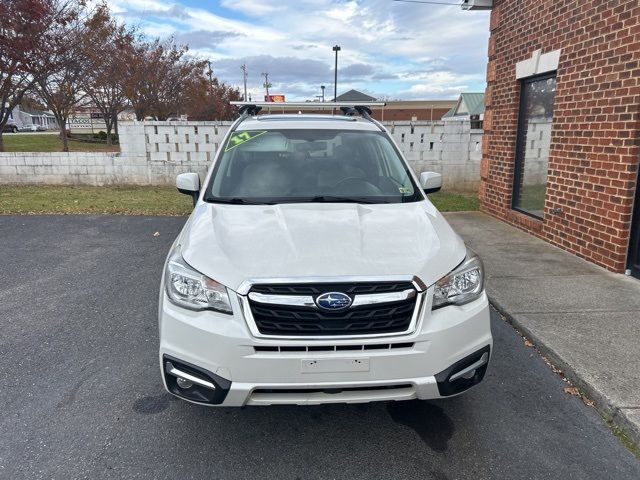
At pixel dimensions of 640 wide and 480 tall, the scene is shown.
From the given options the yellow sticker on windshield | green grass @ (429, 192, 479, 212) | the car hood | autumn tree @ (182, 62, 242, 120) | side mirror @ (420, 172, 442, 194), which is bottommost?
green grass @ (429, 192, 479, 212)

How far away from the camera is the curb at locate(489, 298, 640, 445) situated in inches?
106

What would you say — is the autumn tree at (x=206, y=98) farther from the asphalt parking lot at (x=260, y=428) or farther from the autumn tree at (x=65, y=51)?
the asphalt parking lot at (x=260, y=428)

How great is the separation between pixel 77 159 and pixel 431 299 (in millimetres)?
12147

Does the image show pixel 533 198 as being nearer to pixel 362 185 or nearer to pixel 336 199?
pixel 362 185

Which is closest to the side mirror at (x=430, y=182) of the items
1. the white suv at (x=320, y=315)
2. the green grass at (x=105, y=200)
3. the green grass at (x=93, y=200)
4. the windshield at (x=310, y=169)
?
the windshield at (x=310, y=169)

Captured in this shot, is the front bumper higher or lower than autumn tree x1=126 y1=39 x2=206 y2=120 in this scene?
lower

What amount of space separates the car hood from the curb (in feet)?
4.23

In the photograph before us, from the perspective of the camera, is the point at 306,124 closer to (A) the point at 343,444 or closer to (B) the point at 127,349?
(B) the point at 127,349

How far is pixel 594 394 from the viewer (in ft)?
9.96

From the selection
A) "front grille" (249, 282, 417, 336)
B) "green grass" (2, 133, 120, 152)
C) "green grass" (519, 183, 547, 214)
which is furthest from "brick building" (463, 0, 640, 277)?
"green grass" (2, 133, 120, 152)

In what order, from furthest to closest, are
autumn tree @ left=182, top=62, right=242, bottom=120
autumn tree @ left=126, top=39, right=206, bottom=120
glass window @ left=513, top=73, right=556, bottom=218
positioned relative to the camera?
autumn tree @ left=182, top=62, right=242, bottom=120, autumn tree @ left=126, top=39, right=206, bottom=120, glass window @ left=513, top=73, right=556, bottom=218

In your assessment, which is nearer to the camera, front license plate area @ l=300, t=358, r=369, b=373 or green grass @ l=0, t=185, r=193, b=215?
front license plate area @ l=300, t=358, r=369, b=373

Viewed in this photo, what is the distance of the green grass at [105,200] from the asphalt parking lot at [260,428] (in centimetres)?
587

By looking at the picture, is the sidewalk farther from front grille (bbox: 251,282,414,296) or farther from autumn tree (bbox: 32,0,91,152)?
autumn tree (bbox: 32,0,91,152)
